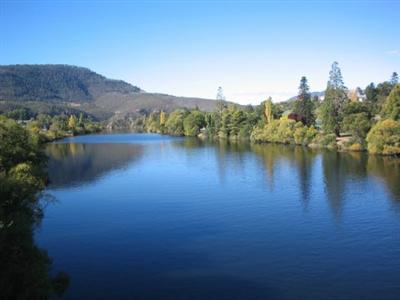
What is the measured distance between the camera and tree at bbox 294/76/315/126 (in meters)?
103

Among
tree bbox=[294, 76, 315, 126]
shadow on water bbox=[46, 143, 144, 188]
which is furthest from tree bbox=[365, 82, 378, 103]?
shadow on water bbox=[46, 143, 144, 188]

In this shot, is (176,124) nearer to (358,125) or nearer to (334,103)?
(334,103)

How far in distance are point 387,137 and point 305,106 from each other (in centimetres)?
3336

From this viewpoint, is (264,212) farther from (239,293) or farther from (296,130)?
(296,130)

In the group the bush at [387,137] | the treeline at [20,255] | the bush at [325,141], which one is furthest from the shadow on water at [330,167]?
the treeline at [20,255]

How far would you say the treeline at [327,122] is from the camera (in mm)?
74275

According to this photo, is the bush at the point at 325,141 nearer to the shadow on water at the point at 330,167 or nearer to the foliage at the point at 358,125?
the shadow on water at the point at 330,167

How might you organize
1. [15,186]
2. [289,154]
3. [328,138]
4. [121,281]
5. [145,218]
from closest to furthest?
[15,186]
[121,281]
[145,218]
[289,154]
[328,138]

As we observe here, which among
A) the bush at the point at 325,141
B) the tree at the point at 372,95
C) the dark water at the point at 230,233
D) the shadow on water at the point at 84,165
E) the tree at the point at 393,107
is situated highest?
the tree at the point at 372,95

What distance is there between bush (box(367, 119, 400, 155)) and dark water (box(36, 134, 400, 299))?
10.2m

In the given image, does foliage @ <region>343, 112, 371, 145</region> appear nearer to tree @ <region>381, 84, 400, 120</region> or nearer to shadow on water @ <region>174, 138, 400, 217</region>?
tree @ <region>381, 84, 400, 120</region>

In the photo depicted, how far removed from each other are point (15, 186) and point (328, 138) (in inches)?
2970

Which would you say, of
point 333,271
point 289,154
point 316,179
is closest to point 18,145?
point 333,271

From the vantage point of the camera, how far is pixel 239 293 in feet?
74.0
